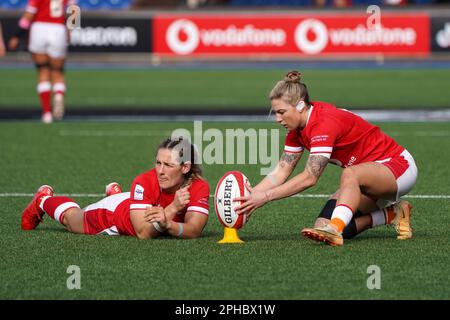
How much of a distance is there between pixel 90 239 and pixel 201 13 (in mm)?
23356

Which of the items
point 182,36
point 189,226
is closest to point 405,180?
point 189,226

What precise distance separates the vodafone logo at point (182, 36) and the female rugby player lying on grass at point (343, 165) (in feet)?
76.7

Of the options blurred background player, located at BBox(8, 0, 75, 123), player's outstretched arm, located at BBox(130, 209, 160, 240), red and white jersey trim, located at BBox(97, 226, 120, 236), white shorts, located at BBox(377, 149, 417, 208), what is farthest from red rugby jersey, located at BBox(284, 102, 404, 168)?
blurred background player, located at BBox(8, 0, 75, 123)

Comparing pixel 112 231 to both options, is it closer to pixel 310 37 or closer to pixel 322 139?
pixel 322 139

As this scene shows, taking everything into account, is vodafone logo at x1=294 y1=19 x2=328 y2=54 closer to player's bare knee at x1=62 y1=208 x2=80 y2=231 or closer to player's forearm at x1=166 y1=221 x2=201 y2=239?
player's bare knee at x1=62 y1=208 x2=80 y2=231

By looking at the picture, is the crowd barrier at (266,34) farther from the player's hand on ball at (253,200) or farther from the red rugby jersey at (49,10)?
the player's hand on ball at (253,200)

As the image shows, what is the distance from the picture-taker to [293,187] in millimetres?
8211

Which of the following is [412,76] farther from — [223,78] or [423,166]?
[423,166]

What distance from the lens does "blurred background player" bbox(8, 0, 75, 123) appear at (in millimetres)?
18688

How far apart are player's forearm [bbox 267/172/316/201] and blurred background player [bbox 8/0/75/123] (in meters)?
10.9

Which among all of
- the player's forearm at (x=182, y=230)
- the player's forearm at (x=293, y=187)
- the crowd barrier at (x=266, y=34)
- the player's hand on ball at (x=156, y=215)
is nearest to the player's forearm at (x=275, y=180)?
the player's forearm at (x=293, y=187)

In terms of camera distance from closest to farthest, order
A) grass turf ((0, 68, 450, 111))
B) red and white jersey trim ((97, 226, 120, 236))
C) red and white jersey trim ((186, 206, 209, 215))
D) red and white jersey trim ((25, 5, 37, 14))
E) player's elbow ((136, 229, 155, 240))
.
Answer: red and white jersey trim ((186, 206, 209, 215)), player's elbow ((136, 229, 155, 240)), red and white jersey trim ((97, 226, 120, 236)), red and white jersey trim ((25, 5, 37, 14)), grass turf ((0, 68, 450, 111))

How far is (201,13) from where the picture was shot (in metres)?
31.6

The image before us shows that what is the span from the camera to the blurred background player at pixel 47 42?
18688 millimetres
